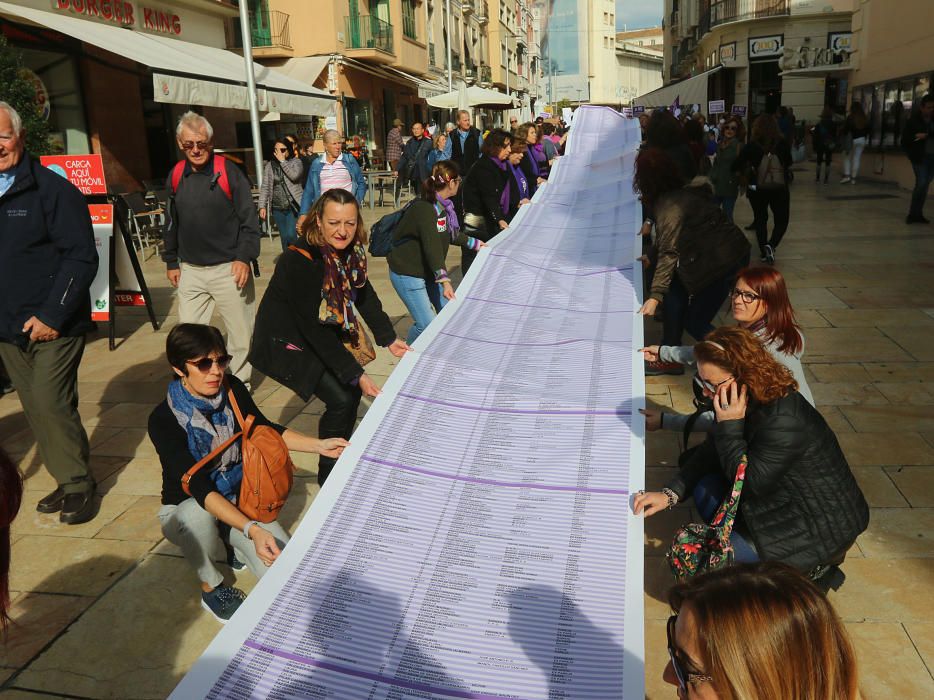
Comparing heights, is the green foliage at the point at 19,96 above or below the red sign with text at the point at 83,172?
above

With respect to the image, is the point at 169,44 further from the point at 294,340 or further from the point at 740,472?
the point at 740,472

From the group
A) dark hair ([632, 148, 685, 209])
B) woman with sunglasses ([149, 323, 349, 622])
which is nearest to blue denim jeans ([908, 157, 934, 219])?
dark hair ([632, 148, 685, 209])

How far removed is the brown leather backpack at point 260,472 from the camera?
9.98 ft

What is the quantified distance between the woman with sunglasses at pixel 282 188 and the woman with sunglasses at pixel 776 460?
8230 millimetres

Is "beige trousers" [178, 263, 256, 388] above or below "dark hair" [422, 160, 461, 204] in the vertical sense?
below

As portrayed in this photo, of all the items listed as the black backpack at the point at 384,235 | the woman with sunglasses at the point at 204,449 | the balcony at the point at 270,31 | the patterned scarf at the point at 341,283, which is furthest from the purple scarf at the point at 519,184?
the balcony at the point at 270,31

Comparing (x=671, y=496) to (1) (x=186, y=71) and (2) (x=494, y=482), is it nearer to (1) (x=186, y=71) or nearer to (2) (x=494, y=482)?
(2) (x=494, y=482)

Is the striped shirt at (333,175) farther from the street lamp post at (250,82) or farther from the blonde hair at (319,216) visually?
the blonde hair at (319,216)

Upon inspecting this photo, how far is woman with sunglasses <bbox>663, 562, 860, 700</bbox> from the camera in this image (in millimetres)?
1311

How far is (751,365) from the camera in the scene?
2932 mm

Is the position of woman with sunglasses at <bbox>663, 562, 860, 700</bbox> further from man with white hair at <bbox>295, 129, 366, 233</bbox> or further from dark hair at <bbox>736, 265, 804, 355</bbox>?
man with white hair at <bbox>295, 129, 366, 233</bbox>

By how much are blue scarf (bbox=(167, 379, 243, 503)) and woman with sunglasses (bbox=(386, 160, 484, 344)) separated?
7.94ft

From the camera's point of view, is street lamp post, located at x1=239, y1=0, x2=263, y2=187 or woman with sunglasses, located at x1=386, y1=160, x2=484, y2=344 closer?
woman with sunglasses, located at x1=386, y1=160, x2=484, y2=344

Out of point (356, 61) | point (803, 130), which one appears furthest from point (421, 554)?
point (803, 130)
